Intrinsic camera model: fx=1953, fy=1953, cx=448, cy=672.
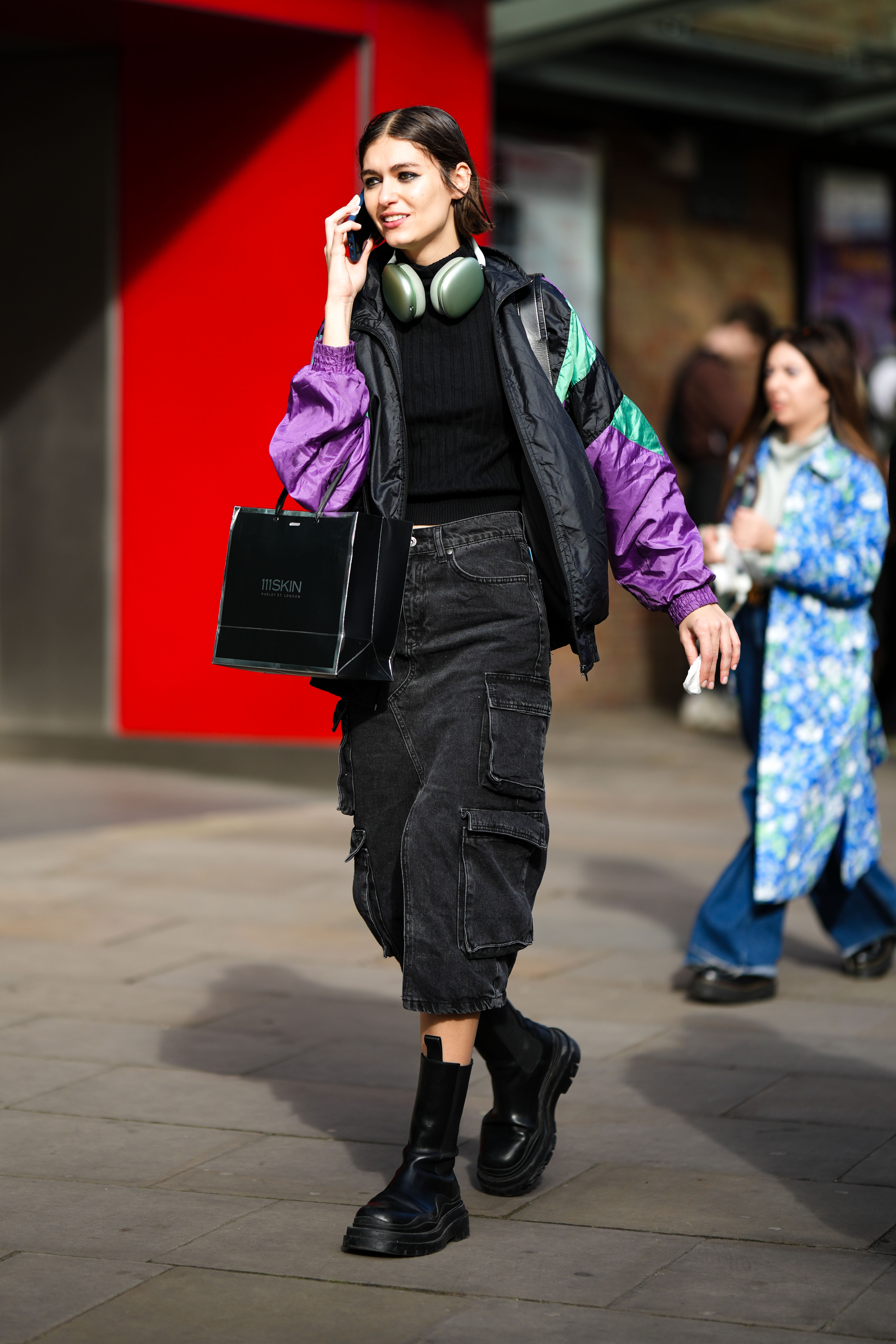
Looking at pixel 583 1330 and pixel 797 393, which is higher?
pixel 797 393

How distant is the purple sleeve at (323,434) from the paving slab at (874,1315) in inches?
59.8

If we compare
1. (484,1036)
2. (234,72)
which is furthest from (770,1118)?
(234,72)

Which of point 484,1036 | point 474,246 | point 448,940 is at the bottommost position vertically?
point 484,1036

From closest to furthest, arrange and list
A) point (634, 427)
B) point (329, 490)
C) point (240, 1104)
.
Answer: point (329, 490)
point (634, 427)
point (240, 1104)

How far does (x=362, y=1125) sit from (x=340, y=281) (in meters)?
1.71

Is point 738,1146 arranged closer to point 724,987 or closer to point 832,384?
point 724,987

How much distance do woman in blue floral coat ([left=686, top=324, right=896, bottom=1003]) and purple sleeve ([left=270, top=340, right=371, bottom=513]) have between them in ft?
6.25

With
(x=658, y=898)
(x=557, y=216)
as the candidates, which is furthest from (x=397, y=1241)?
(x=557, y=216)

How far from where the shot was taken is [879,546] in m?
5.16

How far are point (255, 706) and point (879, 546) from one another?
408 cm

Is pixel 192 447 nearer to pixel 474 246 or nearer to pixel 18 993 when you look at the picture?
pixel 18 993

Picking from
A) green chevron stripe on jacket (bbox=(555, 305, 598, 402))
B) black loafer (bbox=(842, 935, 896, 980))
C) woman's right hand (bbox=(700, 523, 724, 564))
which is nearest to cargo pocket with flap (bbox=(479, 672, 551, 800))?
green chevron stripe on jacket (bbox=(555, 305, 598, 402))

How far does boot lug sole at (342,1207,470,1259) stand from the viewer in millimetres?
3176

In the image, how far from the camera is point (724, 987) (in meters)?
5.09
